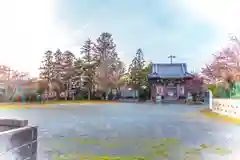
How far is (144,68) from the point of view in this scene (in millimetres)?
17297

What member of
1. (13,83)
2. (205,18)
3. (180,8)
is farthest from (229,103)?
(13,83)

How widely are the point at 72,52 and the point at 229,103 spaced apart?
10600 millimetres

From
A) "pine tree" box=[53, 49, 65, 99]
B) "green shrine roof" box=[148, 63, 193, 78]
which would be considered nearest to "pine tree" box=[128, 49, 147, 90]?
"green shrine roof" box=[148, 63, 193, 78]

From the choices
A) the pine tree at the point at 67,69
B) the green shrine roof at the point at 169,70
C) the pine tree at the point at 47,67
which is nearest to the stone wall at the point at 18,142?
the pine tree at the point at 47,67

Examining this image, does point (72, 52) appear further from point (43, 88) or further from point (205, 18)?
point (205, 18)

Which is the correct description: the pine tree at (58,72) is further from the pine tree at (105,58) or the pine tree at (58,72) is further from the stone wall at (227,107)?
the stone wall at (227,107)

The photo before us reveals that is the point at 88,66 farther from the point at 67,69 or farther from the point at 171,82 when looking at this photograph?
the point at 171,82

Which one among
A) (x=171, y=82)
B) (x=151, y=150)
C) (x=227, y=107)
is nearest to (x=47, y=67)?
(x=171, y=82)

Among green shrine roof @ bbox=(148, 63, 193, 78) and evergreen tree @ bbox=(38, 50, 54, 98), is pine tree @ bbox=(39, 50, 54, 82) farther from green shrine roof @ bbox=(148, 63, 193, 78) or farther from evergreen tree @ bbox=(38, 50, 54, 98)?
green shrine roof @ bbox=(148, 63, 193, 78)

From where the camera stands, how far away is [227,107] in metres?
6.50

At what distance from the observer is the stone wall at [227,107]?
19.2 feet

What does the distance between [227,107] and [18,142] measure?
20.6ft

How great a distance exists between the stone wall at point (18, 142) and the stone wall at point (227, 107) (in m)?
5.42

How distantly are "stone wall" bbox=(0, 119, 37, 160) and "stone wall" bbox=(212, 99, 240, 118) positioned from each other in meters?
5.42
